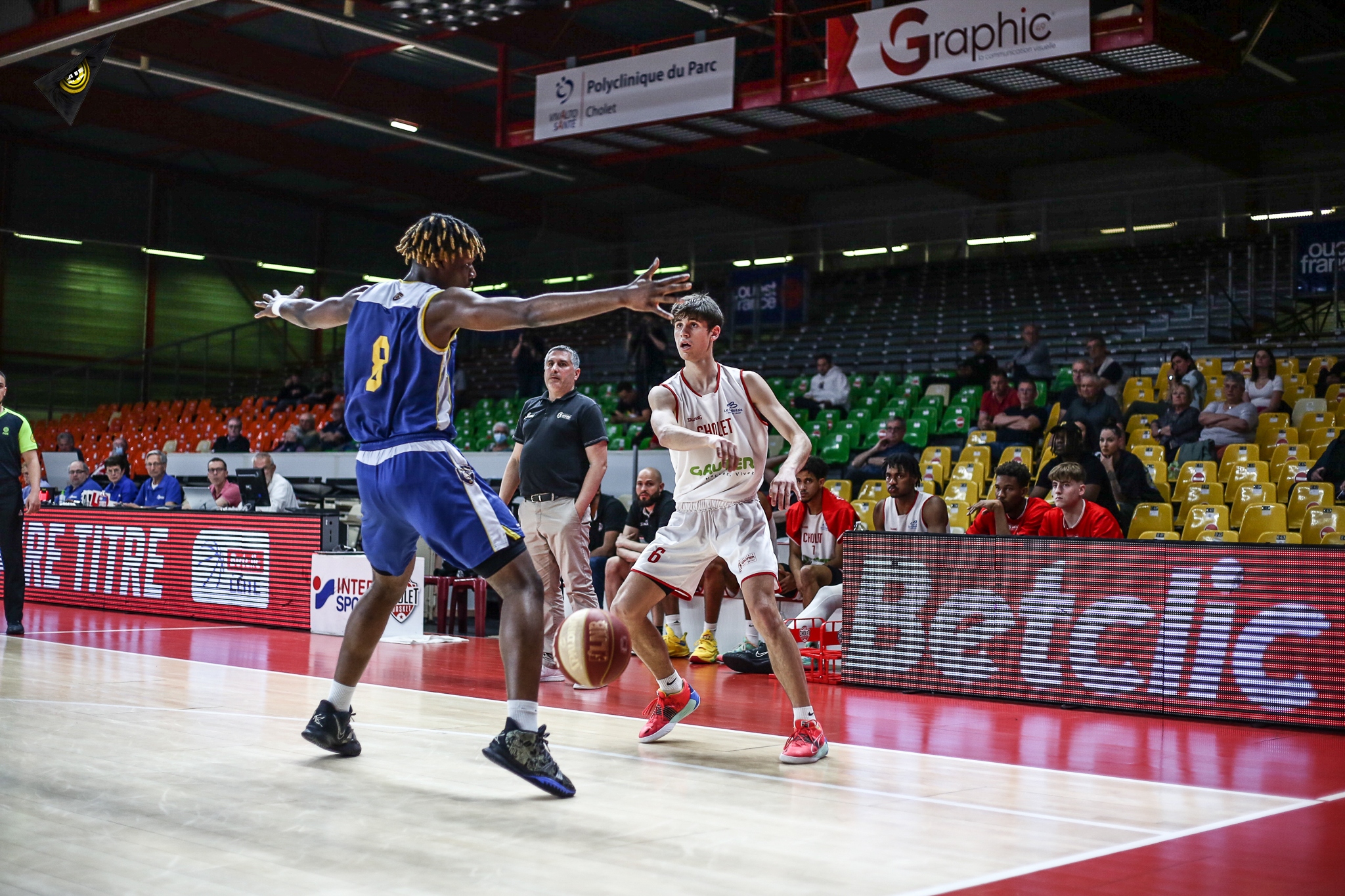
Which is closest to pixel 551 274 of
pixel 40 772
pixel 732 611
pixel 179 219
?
pixel 179 219

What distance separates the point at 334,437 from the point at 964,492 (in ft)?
33.5

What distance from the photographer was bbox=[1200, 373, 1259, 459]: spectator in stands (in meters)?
11.8

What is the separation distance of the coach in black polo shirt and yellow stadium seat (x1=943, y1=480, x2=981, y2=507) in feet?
25.5

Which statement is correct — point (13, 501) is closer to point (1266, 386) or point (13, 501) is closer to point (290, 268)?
point (1266, 386)

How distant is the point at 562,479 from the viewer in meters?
7.66

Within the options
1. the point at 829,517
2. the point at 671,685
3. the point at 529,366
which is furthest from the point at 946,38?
the point at 671,685

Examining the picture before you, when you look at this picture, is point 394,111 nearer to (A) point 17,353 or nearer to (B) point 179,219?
(B) point 179,219

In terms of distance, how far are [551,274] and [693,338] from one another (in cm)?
1979

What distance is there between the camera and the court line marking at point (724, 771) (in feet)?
12.5

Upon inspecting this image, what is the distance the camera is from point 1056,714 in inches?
256

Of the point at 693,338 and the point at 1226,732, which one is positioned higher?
the point at 693,338

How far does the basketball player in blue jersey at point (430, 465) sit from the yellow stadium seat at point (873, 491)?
25.2 feet

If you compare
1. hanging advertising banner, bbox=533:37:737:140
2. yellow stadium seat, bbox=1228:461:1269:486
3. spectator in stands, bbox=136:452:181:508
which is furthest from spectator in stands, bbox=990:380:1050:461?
spectator in stands, bbox=136:452:181:508

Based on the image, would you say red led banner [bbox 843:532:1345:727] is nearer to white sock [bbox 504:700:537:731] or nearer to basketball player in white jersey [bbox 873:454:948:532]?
basketball player in white jersey [bbox 873:454:948:532]
